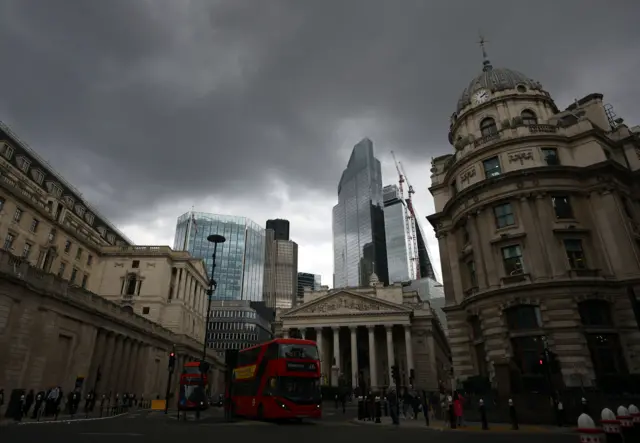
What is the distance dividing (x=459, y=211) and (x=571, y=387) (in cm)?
1520

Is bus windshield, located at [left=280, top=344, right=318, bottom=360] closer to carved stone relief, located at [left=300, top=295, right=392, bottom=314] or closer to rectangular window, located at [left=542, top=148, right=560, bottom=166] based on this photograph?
rectangular window, located at [left=542, top=148, right=560, bottom=166]

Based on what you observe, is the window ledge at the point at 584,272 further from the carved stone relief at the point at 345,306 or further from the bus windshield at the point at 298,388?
the carved stone relief at the point at 345,306

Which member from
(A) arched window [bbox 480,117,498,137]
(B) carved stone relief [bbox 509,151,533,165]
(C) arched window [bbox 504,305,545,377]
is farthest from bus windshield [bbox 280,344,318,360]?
(A) arched window [bbox 480,117,498,137]

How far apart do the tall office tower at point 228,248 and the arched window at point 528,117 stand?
116479 mm

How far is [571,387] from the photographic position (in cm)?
2259

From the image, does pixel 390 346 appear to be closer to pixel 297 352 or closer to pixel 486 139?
pixel 486 139

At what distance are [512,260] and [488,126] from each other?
13.5 meters

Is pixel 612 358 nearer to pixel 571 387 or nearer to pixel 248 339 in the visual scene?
pixel 571 387

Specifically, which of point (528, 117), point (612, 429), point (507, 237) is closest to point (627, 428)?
point (612, 429)

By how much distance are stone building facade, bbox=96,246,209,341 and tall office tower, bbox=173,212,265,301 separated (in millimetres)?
79783

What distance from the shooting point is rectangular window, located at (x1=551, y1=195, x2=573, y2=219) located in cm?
2900

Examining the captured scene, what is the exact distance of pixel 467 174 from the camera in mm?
33156

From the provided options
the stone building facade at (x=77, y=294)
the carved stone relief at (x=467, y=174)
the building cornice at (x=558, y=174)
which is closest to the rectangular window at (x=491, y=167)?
the carved stone relief at (x=467, y=174)

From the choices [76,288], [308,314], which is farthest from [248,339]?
[76,288]
